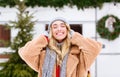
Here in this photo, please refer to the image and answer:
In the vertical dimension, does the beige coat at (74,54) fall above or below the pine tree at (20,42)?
above

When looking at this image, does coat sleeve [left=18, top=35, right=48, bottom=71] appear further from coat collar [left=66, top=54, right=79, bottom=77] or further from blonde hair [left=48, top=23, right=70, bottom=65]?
coat collar [left=66, top=54, right=79, bottom=77]

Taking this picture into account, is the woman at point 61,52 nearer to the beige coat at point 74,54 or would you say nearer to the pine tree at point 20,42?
the beige coat at point 74,54

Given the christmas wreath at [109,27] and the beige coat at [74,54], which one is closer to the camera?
the beige coat at [74,54]

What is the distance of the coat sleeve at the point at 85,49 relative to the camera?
12.7 feet

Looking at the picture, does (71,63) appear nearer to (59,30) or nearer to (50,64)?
(50,64)

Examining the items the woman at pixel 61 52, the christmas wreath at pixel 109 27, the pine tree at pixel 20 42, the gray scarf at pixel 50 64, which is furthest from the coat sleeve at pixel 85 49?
the christmas wreath at pixel 109 27

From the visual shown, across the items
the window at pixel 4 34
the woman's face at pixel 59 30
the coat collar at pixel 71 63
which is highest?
the woman's face at pixel 59 30

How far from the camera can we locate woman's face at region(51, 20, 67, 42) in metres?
3.83

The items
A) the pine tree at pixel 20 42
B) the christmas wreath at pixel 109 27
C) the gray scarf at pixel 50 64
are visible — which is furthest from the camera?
the christmas wreath at pixel 109 27

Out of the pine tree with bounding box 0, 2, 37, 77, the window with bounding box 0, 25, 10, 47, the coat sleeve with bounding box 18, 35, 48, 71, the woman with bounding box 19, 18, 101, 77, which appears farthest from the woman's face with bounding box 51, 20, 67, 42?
the window with bounding box 0, 25, 10, 47

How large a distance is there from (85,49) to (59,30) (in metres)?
0.29

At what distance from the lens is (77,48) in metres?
3.88

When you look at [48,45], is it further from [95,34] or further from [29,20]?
[95,34]

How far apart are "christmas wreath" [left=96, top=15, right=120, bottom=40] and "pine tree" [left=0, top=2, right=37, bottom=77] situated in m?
1.82
